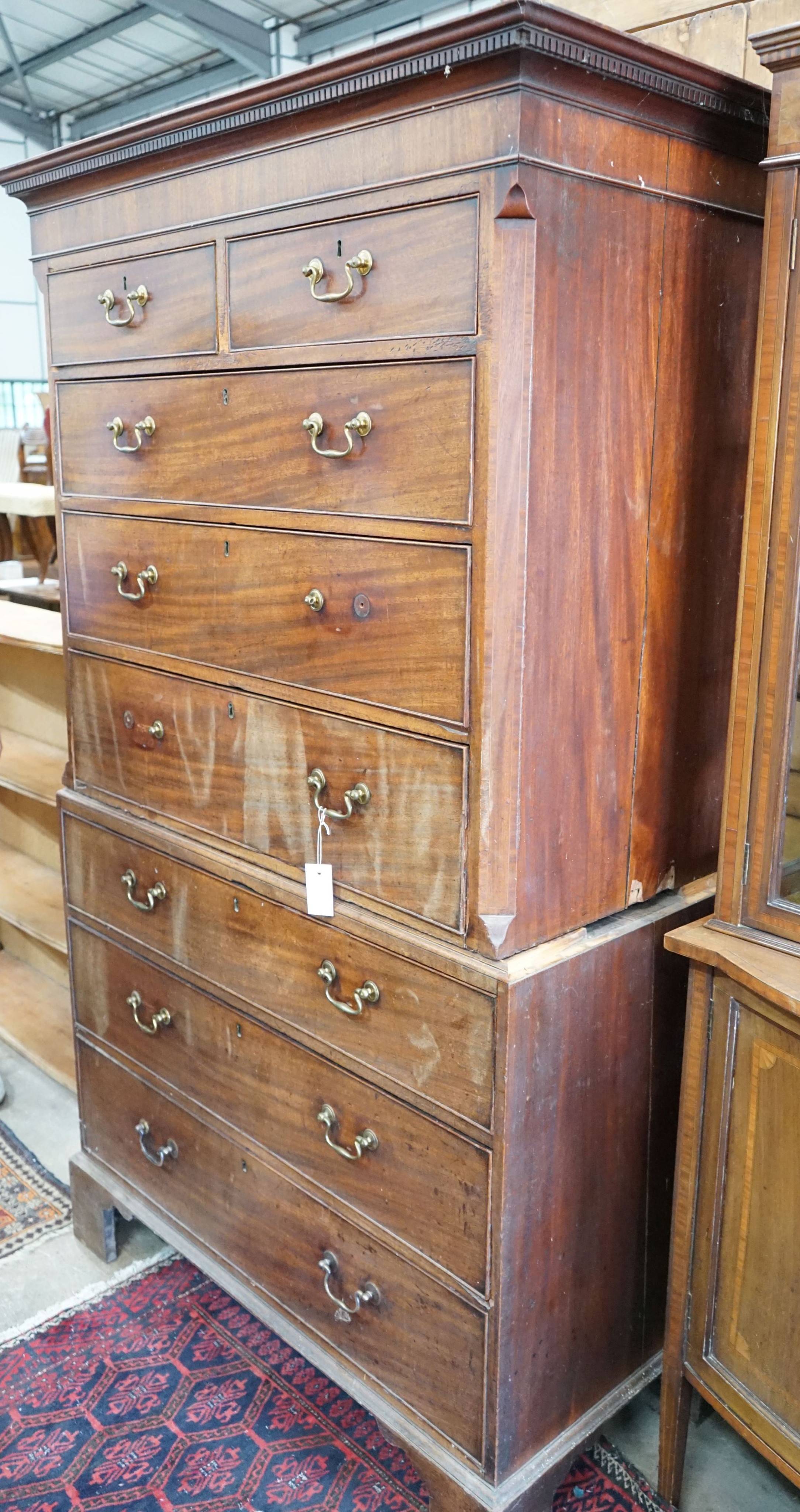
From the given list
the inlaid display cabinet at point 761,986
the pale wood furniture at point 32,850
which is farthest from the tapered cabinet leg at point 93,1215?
the inlaid display cabinet at point 761,986

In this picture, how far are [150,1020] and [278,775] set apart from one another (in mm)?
658

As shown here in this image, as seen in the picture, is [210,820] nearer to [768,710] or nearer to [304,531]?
[304,531]

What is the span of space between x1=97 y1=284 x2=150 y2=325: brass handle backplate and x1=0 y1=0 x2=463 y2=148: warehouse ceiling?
192 inches

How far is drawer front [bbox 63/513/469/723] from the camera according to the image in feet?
4.63

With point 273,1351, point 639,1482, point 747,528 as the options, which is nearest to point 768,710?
point 747,528

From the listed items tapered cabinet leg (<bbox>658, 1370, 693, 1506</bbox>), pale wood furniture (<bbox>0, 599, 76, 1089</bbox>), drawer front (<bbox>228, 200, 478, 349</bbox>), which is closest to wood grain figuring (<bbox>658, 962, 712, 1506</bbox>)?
tapered cabinet leg (<bbox>658, 1370, 693, 1506</bbox>)

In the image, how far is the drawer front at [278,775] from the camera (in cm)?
147

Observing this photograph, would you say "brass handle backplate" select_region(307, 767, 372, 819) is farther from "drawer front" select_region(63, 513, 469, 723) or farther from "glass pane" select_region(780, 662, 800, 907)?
"glass pane" select_region(780, 662, 800, 907)

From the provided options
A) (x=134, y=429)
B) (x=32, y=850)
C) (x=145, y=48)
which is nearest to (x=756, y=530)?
(x=134, y=429)

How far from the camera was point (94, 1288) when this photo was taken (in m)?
2.24

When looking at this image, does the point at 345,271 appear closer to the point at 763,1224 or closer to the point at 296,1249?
the point at 763,1224

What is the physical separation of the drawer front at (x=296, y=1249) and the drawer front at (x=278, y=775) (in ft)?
1.81

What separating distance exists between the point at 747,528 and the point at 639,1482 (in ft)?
4.74

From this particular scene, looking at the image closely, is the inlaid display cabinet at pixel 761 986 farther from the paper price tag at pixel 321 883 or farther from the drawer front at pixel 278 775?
the paper price tag at pixel 321 883
